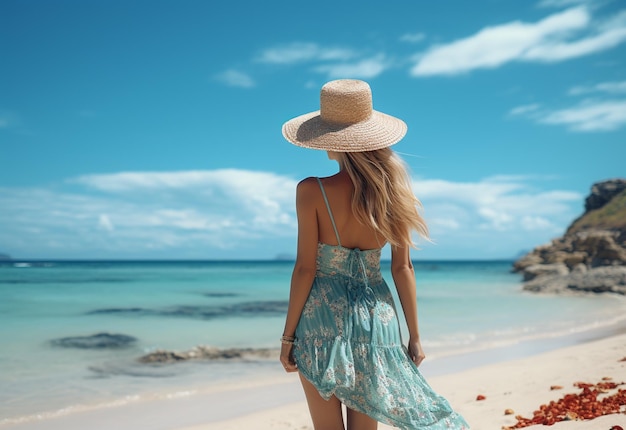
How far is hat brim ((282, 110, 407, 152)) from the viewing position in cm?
255

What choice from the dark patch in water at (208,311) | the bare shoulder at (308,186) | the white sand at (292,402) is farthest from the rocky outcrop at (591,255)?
the bare shoulder at (308,186)

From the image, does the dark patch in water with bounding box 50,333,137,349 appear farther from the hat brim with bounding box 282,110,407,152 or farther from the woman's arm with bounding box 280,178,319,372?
the hat brim with bounding box 282,110,407,152

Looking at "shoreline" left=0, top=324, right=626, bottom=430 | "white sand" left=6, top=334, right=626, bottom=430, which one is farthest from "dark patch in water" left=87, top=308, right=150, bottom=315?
"white sand" left=6, top=334, right=626, bottom=430

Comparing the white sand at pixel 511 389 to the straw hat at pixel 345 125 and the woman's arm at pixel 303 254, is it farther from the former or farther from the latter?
the straw hat at pixel 345 125

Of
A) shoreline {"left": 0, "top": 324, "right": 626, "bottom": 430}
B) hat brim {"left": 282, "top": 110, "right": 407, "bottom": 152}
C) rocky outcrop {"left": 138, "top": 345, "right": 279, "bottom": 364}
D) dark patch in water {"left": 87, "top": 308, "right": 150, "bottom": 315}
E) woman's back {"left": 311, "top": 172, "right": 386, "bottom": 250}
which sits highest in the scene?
hat brim {"left": 282, "top": 110, "right": 407, "bottom": 152}

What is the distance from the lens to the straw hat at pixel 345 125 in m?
2.56

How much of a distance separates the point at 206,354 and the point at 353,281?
6610mm

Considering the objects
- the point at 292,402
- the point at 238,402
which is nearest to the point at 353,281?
the point at 292,402

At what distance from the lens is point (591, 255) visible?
2683 cm

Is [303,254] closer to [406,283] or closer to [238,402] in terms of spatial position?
[406,283]

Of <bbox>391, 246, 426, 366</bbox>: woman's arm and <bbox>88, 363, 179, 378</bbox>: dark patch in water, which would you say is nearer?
<bbox>391, 246, 426, 366</bbox>: woman's arm

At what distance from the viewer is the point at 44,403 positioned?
5.99 metres

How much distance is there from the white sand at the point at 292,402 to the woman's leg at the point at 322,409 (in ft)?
6.85

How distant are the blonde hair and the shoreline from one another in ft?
9.56
